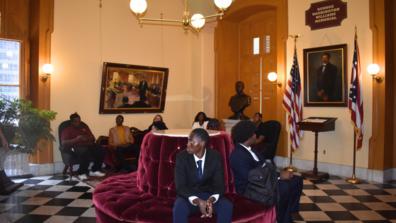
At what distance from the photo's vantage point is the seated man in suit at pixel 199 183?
3.35 m

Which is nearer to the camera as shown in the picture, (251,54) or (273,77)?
(273,77)

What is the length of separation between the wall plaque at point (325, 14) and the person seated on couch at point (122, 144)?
193 inches

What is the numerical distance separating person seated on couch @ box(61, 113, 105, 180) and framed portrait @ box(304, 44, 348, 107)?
16.2ft

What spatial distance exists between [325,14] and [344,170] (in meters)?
3.47

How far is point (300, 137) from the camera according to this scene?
8.68 m

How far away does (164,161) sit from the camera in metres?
4.04

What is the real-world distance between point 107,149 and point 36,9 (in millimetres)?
3422

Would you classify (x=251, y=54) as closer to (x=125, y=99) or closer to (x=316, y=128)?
(x=316, y=128)

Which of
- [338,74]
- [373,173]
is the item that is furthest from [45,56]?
[373,173]

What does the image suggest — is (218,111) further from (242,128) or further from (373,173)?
(242,128)

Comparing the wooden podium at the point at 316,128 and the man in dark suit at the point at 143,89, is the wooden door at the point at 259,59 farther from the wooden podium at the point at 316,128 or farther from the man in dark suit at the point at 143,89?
the man in dark suit at the point at 143,89

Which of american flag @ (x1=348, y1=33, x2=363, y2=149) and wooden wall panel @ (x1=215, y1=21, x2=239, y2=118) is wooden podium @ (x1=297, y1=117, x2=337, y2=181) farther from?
wooden wall panel @ (x1=215, y1=21, x2=239, y2=118)

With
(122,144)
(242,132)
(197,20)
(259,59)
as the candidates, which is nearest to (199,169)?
(242,132)

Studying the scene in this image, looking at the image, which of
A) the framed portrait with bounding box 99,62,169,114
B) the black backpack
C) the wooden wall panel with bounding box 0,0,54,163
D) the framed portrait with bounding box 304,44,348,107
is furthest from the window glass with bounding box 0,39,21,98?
the framed portrait with bounding box 304,44,348,107
